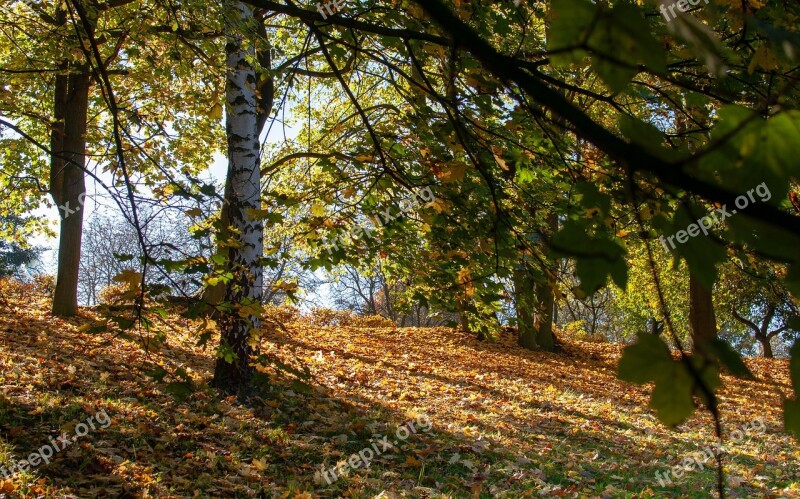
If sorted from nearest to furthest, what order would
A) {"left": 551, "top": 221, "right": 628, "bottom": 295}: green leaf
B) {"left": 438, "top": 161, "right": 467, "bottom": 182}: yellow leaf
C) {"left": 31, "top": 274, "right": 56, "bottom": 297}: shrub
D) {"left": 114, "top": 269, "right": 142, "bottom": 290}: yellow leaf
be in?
{"left": 551, "top": 221, "right": 628, "bottom": 295}: green leaf < {"left": 114, "top": 269, "right": 142, "bottom": 290}: yellow leaf < {"left": 438, "top": 161, "right": 467, "bottom": 182}: yellow leaf < {"left": 31, "top": 274, "right": 56, "bottom": 297}: shrub

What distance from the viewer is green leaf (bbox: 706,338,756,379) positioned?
18.1 inches

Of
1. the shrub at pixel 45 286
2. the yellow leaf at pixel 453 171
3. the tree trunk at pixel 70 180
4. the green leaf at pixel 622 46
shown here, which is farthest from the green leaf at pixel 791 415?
the shrub at pixel 45 286

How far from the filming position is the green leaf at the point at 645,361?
0.50 meters

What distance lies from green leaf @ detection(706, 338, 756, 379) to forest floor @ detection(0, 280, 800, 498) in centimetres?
186

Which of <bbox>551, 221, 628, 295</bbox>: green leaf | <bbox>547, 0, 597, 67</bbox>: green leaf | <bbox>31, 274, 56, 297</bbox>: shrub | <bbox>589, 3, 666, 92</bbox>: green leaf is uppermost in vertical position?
<bbox>31, 274, 56, 297</bbox>: shrub

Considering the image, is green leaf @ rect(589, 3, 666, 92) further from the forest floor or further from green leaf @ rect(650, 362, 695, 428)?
the forest floor

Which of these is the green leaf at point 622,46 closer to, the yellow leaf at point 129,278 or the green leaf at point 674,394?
the green leaf at point 674,394

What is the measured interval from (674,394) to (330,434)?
510 centimetres

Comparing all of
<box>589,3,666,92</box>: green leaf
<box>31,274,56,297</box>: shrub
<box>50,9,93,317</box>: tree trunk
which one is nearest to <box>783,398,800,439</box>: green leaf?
<box>589,3,666,92</box>: green leaf

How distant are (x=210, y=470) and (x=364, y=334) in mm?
8728

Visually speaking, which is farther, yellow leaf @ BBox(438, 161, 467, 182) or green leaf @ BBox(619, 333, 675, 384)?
yellow leaf @ BBox(438, 161, 467, 182)

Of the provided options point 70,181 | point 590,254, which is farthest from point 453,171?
point 70,181

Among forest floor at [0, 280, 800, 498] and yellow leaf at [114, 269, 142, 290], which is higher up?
yellow leaf at [114, 269, 142, 290]

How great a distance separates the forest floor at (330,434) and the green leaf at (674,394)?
1.84 meters
